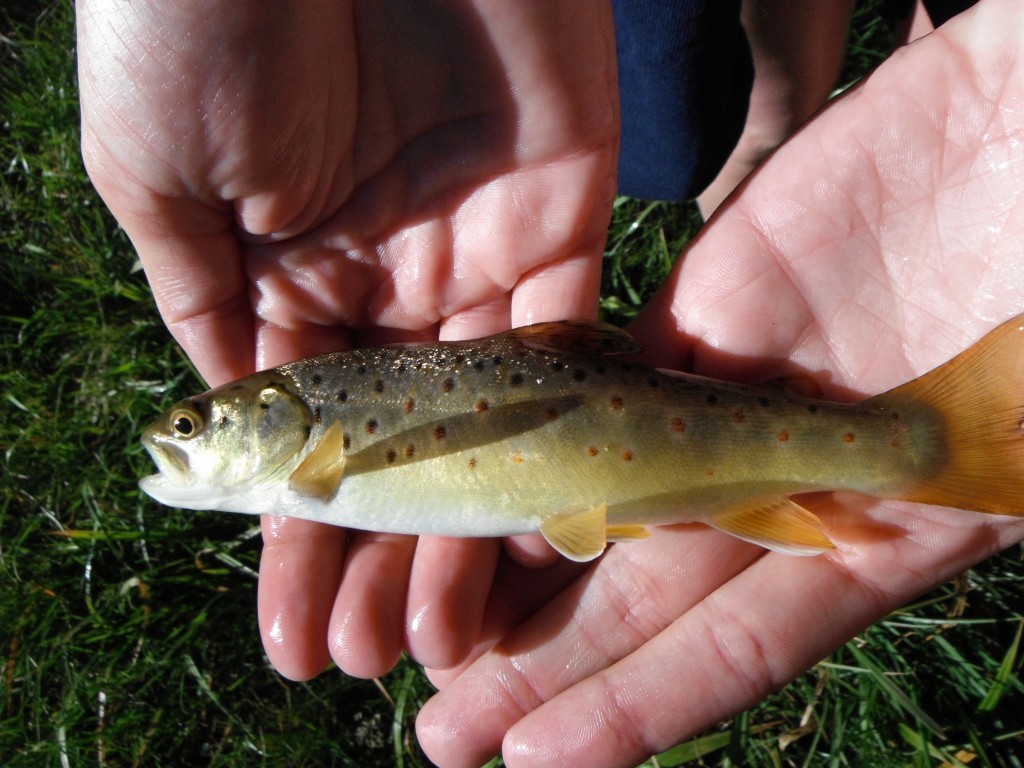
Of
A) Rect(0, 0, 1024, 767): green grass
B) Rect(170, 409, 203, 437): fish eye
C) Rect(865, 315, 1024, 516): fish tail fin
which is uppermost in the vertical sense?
Rect(865, 315, 1024, 516): fish tail fin

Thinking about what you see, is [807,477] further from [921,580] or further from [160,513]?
[160,513]

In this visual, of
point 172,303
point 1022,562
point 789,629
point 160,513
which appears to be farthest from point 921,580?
point 160,513

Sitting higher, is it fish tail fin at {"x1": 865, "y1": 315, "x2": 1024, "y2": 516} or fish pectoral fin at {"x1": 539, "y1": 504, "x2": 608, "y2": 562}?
fish tail fin at {"x1": 865, "y1": 315, "x2": 1024, "y2": 516}

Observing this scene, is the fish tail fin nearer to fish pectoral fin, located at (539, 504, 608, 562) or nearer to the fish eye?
fish pectoral fin, located at (539, 504, 608, 562)

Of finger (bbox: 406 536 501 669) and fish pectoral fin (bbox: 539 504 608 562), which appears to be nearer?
fish pectoral fin (bbox: 539 504 608 562)

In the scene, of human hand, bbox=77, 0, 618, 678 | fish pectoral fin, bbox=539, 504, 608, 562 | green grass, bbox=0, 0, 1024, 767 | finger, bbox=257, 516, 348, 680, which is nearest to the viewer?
human hand, bbox=77, 0, 618, 678

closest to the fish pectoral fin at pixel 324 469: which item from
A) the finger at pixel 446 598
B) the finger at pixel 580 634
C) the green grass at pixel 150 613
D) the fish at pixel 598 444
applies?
the fish at pixel 598 444

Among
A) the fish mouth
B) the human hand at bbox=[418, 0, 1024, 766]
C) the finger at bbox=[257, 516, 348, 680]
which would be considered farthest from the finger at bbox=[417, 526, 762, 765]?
the fish mouth
